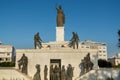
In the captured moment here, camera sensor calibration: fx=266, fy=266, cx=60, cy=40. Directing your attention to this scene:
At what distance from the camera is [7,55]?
73625 millimetres

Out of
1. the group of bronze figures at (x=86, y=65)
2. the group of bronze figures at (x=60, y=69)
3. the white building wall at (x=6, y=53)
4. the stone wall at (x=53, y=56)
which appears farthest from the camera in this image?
the white building wall at (x=6, y=53)

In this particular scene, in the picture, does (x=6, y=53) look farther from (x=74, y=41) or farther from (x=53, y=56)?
(x=53, y=56)

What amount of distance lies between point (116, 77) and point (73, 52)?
5.92 meters

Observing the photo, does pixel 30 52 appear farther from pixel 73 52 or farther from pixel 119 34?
pixel 119 34

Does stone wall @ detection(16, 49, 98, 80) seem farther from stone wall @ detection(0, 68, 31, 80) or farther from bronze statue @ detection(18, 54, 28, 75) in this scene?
stone wall @ detection(0, 68, 31, 80)

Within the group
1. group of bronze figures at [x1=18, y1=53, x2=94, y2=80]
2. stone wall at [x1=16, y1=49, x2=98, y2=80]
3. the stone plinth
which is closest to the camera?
group of bronze figures at [x1=18, y1=53, x2=94, y2=80]

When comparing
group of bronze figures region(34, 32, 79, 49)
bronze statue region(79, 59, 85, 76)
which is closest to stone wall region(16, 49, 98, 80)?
bronze statue region(79, 59, 85, 76)

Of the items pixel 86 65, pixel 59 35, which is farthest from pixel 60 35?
pixel 86 65

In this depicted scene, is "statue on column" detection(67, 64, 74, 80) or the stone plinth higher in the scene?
the stone plinth

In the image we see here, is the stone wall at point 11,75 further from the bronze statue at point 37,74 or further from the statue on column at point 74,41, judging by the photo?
the statue on column at point 74,41

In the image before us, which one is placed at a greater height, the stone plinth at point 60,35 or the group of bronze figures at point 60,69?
the stone plinth at point 60,35

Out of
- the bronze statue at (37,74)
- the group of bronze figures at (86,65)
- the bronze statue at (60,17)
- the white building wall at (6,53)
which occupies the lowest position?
the bronze statue at (37,74)

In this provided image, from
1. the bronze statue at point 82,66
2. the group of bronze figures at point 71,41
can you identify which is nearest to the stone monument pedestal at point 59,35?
A: the group of bronze figures at point 71,41

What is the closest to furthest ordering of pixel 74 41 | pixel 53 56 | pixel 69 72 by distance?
pixel 69 72
pixel 53 56
pixel 74 41
